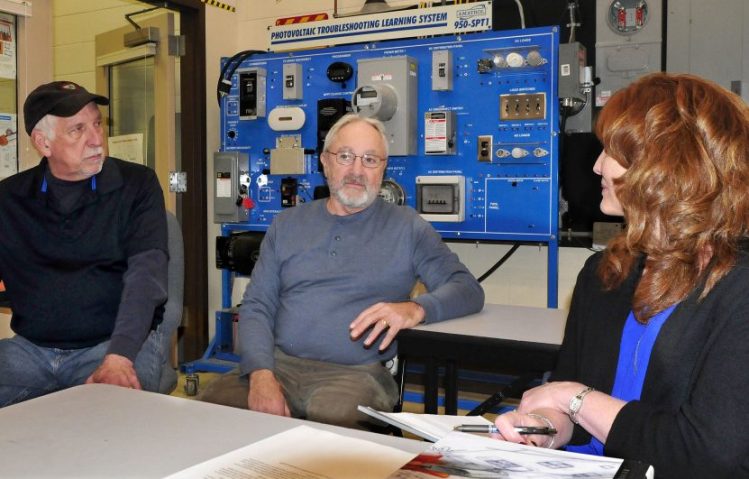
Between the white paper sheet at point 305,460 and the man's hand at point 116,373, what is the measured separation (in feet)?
3.14

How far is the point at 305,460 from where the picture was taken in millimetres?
939

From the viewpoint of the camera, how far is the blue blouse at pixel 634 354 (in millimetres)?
1256

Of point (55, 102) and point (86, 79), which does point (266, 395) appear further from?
point (86, 79)

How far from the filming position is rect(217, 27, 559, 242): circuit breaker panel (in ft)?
12.7

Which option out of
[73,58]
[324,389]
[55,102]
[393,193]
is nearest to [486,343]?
[324,389]

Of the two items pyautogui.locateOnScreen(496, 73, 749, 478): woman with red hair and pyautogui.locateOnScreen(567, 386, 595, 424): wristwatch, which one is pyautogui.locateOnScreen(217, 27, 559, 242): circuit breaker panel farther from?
pyautogui.locateOnScreen(567, 386, 595, 424): wristwatch

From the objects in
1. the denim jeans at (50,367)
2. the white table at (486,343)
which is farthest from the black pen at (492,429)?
the denim jeans at (50,367)

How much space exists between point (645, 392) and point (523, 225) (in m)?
2.73

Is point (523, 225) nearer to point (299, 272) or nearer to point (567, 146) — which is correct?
point (567, 146)

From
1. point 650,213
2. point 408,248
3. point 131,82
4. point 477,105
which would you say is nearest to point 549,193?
point 477,105

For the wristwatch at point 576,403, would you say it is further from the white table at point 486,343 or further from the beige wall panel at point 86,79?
the beige wall panel at point 86,79

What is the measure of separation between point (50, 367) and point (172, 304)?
0.40 metres

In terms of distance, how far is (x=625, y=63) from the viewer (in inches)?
157

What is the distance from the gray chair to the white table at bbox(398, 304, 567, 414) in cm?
73
